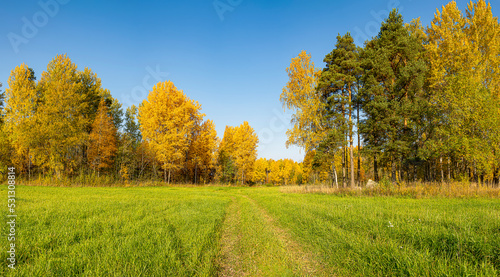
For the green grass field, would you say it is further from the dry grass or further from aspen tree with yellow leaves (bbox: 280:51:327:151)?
aspen tree with yellow leaves (bbox: 280:51:327:151)

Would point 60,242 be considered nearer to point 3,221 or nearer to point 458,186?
point 3,221

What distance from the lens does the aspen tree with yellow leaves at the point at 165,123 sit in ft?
92.2

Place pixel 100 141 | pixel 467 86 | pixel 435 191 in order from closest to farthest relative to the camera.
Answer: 1. pixel 435 191
2. pixel 467 86
3. pixel 100 141

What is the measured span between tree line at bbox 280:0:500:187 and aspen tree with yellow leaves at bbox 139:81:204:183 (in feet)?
54.4

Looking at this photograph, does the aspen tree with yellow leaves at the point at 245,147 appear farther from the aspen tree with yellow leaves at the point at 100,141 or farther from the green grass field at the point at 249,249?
the green grass field at the point at 249,249

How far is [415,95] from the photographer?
1936 cm

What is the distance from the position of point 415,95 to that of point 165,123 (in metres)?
30.5

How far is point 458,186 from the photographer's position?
13.0m

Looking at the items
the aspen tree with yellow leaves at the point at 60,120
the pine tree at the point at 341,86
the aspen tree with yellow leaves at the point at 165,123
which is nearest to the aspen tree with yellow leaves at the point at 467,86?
the pine tree at the point at 341,86

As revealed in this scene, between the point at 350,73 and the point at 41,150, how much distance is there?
35.1 meters

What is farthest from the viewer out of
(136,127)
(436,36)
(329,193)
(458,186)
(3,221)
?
(136,127)

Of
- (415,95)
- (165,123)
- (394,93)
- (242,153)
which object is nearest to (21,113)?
(165,123)

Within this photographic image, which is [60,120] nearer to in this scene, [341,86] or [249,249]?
[249,249]

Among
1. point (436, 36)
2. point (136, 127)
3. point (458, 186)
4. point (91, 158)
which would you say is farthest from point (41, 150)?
point (436, 36)
